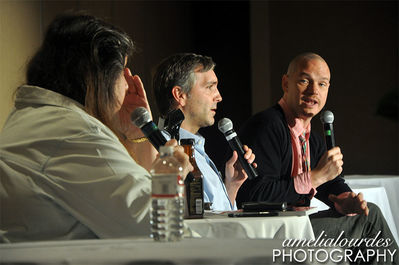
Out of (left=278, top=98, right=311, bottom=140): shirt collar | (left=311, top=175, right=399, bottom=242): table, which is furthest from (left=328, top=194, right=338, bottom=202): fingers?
(left=278, top=98, right=311, bottom=140): shirt collar

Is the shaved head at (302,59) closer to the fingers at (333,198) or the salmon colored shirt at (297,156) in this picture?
the salmon colored shirt at (297,156)

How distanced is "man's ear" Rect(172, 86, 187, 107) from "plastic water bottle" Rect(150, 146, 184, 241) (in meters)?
1.57

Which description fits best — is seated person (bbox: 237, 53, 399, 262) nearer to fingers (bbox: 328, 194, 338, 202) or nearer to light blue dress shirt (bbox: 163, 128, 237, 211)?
fingers (bbox: 328, 194, 338, 202)

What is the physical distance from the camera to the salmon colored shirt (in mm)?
2666

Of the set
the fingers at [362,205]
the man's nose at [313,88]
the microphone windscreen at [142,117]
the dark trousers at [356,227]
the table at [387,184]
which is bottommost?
the table at [387,184]

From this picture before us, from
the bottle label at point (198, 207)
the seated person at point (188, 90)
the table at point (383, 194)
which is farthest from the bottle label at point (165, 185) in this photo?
the table at point (383, 194)

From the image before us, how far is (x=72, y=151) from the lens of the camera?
1.31m

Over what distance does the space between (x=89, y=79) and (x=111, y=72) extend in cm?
6

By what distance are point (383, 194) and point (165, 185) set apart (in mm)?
2597

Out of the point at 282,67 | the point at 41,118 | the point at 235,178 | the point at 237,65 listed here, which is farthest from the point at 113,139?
the point at 237,65

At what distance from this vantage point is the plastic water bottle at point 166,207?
3.84ft

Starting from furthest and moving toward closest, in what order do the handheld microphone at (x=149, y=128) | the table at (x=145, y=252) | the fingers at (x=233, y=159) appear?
the fingers at (x=233, y=159)
the handheld microphone at (x=149, y=128)
the table at (x=145, y=252)

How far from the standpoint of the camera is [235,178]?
2357mm

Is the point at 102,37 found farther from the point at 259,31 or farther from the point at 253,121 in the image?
the point at 259,31
